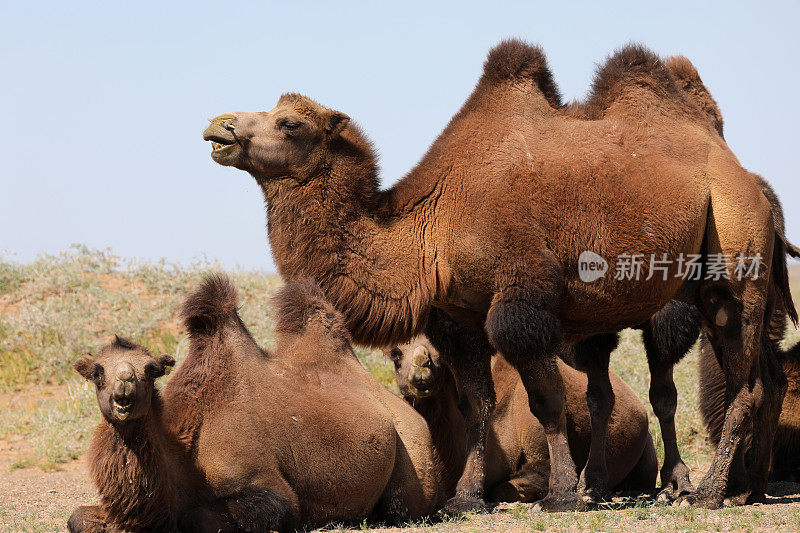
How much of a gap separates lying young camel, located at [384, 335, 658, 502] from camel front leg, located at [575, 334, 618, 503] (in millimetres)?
356

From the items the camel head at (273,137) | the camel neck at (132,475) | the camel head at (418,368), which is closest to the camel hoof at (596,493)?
the camel head at (418,368)

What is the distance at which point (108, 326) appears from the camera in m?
14.5

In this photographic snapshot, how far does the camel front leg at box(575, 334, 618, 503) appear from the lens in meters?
8.12

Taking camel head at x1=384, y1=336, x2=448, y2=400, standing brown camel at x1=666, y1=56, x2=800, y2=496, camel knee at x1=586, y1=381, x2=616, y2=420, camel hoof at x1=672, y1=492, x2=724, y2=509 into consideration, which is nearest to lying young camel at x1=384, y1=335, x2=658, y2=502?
camel head at x1=384, y1=336, x2=448, y2=400

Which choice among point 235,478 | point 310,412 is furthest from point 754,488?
point 235,478

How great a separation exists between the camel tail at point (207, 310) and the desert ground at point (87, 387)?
144cm

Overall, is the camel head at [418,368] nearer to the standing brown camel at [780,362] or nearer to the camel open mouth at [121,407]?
the standing brown camel at [780,362]

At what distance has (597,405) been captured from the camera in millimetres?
8258

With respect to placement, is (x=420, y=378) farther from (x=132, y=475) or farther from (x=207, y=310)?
(x=132, y=475)

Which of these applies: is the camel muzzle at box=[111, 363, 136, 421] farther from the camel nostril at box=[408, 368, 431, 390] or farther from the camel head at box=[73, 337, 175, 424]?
the camel nostril at box=[408, 368, 431, 390]

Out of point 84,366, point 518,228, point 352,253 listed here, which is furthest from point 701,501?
point 84,366

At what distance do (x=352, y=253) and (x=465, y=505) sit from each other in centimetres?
202

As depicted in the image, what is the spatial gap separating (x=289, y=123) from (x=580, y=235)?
7.36ft

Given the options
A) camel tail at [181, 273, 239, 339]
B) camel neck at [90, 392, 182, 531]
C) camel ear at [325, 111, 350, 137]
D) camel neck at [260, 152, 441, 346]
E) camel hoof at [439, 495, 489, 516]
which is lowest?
camel hoof at [439, 495, 489, 516]
